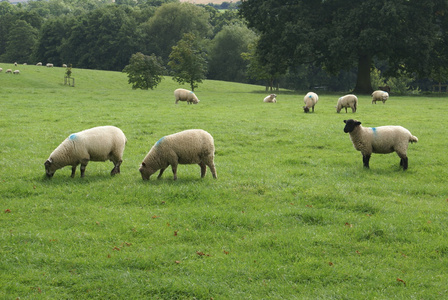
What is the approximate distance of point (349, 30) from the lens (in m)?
48.6

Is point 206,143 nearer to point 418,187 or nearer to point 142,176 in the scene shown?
point 142,176

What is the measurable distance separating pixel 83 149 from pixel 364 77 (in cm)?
4680

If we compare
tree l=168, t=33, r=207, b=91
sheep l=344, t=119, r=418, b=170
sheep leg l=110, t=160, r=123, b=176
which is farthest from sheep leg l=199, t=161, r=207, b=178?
tree l=168, t=33, r=207, b=91

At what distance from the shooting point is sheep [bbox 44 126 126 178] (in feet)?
41.5

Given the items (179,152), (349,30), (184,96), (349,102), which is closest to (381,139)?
(179,152)

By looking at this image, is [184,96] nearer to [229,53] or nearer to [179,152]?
[179,152]

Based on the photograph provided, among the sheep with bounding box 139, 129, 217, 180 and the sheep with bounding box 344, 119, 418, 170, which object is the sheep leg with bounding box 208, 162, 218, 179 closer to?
the sheep with bounding box 139, 129, 217, 180

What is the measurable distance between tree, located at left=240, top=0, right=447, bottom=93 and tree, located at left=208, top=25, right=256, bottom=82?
171 ft

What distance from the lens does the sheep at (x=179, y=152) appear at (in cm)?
1230

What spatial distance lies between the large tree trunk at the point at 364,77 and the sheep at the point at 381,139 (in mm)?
39836

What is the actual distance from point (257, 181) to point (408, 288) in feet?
19.7

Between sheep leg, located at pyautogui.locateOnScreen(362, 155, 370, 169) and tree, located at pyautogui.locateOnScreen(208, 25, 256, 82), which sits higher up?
tree, located at pyautogui.locateOnScreen(208, 25, 256, 82)

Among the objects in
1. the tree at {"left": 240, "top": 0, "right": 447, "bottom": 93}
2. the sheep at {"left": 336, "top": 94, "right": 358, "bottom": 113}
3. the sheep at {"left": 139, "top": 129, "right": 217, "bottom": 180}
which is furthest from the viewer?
the tree at {"left": 240, "top": 0, "right": 447, "bottom": 93}

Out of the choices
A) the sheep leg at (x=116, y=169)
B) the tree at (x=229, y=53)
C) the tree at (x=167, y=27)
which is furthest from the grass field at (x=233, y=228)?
the tree at (x=167, y=27)
